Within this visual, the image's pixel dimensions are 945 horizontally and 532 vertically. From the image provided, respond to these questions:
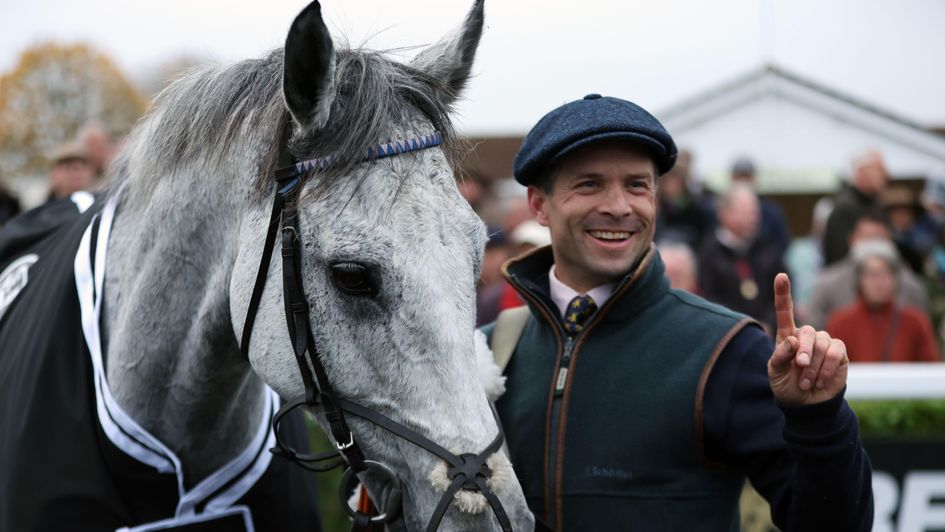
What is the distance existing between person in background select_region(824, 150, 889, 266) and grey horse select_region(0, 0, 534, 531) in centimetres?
668

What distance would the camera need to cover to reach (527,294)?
9.06ft

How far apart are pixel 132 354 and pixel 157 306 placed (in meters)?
0.15

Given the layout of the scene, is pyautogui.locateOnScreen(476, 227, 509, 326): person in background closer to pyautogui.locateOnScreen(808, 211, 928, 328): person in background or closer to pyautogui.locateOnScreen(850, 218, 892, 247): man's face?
pyautogui.locateOnScreen(808, 211, 928, 328): person in background

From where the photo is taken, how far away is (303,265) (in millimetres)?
2320

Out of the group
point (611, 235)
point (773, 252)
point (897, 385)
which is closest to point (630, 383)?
point (611, 235)

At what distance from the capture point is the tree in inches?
883

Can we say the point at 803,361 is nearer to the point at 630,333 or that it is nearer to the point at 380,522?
the point at 630,333

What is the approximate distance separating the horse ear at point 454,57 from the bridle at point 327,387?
0.26 metres

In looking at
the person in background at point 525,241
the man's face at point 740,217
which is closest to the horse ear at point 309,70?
the person in background at point 525,241

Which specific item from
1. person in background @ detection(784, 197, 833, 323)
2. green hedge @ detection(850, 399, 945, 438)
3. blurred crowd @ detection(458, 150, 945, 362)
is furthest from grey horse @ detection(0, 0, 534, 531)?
person in background @ detection(784, 197, 833, 323)


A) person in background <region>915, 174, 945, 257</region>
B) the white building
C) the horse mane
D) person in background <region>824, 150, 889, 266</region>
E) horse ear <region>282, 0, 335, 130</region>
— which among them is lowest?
the white building

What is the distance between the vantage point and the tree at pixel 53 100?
22422 mm

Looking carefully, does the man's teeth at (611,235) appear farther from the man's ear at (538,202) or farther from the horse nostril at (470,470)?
the horse nostril at (470,470)

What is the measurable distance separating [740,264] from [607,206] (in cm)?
505
